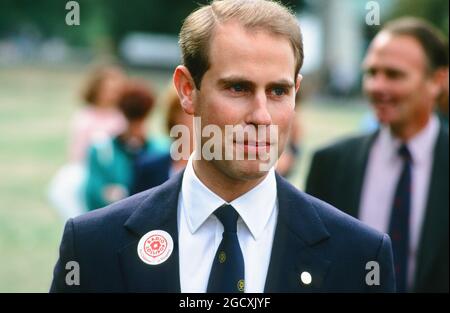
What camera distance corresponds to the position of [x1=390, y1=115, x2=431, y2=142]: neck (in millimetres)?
3992

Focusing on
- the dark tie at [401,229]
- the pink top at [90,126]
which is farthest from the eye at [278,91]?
the pink top at [90,126]

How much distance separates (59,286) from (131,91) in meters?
3.55

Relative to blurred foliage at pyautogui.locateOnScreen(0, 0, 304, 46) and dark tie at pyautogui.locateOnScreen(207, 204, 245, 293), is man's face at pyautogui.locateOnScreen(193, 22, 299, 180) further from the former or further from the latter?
blurred foliage at pyautogui.locateOnScreen(0, 0, 304, 46)

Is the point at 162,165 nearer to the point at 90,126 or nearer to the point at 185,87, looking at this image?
the point at 185,87

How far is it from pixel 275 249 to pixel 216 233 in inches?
6.9

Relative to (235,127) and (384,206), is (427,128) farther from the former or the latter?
(235,127)

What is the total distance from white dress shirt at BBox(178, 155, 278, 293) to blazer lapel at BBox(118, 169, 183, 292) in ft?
0.10

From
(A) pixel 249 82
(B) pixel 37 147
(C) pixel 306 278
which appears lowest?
(C) pixel 306 278

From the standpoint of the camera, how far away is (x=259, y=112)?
2160 millimetres

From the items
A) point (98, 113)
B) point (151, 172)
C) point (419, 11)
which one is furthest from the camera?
point (419, 11)

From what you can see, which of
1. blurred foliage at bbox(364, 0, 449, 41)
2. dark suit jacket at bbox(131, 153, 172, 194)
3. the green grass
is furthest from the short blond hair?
blurred foliage at bbox(364, 0, 449, 41)

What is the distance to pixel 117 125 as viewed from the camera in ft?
27.9

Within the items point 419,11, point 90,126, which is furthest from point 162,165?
point 419,11

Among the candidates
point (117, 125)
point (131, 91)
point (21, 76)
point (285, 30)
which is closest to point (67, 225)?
point (285, 30)
